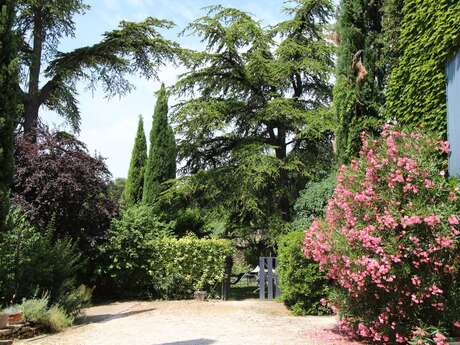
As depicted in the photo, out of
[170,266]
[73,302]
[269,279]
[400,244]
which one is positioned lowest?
[73,302]

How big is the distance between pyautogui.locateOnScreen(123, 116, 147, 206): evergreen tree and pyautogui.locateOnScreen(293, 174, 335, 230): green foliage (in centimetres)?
1166

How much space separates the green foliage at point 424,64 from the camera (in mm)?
7707

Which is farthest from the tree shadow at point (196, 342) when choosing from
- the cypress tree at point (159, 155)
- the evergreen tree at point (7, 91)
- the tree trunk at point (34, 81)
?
the cypress tree at point (159, 155)

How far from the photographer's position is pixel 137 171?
26.7 meters

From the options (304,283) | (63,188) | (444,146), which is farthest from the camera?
(63,188)

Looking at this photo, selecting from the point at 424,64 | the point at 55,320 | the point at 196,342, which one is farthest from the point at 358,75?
the point at 55,320

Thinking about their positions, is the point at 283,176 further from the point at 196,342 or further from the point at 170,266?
the point at 196,342

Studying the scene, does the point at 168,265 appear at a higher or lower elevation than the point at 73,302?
higher

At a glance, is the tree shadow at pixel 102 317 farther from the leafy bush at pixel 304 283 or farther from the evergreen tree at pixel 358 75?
the evergreen tree at pixel 358 75

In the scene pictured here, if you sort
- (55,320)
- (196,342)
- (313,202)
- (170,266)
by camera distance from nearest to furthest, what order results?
(196,342) → (55,320) → (170,266) → (313,202)

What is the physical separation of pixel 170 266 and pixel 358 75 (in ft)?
25.0

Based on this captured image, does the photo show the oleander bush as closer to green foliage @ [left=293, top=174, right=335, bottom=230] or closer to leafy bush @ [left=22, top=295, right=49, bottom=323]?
green foliage @ [left=293, top=174, right=335, bottom=230]

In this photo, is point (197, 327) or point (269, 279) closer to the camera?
point (197, 327)

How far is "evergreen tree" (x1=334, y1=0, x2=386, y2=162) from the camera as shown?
10.8 metres
